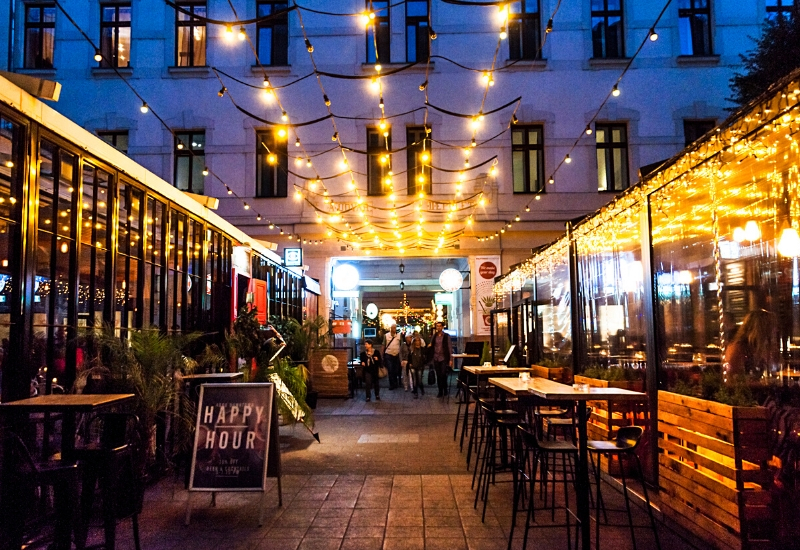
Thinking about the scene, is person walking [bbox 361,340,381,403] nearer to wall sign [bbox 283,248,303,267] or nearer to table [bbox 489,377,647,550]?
wall sign [bbox 283,248,303,267]

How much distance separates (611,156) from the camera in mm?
17922

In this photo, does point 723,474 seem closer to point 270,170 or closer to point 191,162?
point 270,170

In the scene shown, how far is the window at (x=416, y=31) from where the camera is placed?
18094 millimetres

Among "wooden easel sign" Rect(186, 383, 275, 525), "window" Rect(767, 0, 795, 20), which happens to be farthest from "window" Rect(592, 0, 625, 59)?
"wooden easel sign" Rect(186, 383, 275, 525)

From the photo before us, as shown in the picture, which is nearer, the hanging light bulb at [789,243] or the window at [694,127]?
the hanging light bulb at [789,243]

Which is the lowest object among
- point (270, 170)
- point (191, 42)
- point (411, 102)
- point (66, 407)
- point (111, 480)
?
point (111, 480)

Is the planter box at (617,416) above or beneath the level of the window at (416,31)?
beneath

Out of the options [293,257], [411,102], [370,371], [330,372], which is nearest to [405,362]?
[370,371]

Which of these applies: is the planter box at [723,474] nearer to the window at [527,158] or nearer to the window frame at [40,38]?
the window at [527,158]

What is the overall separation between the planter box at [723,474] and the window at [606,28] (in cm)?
1516

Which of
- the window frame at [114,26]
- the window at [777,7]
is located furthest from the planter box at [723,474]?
the window frame at [114,26]

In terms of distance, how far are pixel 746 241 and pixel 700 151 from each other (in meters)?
2.10

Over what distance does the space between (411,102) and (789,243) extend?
13487 millimetres

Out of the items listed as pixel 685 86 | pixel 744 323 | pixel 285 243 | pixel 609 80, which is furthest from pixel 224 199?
pixel 744 323
